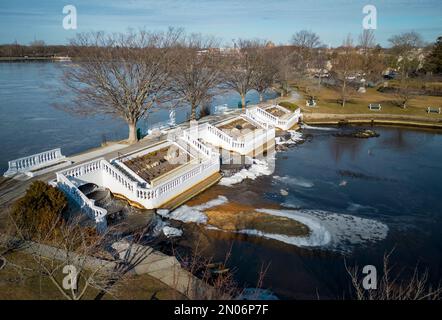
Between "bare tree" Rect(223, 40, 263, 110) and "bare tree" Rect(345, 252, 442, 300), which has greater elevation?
"bare tree" Rect(223, 40, 263, 110)

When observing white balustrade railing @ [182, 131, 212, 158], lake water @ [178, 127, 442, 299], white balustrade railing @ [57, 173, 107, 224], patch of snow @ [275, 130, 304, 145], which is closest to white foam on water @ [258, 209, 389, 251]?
lake water @ [178, 127, 442, 299]

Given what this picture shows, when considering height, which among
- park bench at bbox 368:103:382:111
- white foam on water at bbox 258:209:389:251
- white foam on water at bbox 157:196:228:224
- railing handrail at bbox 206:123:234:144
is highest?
park bench at bbox 368:103:382:111

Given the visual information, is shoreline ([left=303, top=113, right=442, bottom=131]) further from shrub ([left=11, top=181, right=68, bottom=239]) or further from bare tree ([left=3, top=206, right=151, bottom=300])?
bare tree ([left=3, top=206, right=151, bottom=300])

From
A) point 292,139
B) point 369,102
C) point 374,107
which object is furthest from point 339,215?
point 369,102

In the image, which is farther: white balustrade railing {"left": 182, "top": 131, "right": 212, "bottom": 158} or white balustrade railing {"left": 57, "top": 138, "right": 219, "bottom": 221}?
white balustrade railing {"left": 182, "top": 131, "right": 212, "bottom": 158}

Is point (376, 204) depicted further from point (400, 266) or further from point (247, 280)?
point (247, 280)
